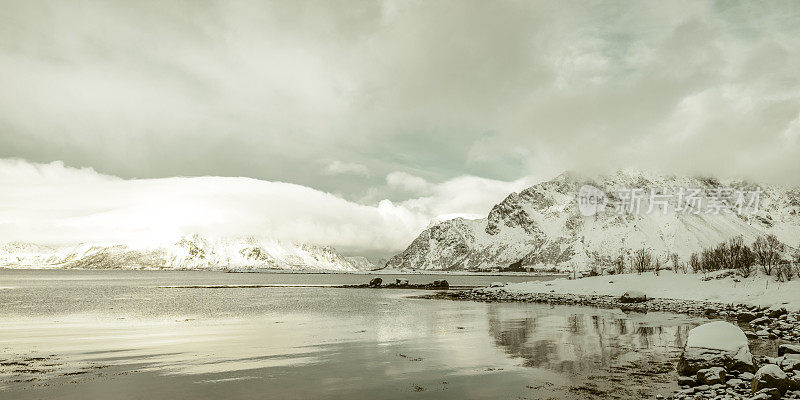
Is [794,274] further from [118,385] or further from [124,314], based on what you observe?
[124,314]

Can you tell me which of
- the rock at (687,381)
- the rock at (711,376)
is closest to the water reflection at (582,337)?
the rock at (687,381)

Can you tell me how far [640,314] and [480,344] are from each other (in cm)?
2998

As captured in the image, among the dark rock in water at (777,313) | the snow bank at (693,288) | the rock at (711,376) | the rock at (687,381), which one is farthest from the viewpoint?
the snow bank at (693,288)

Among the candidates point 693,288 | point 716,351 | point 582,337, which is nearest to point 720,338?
point 716,351

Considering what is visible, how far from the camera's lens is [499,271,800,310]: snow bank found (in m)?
52.0

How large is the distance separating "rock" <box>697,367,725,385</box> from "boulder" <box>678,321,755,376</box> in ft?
2.95

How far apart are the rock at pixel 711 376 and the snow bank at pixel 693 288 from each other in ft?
108

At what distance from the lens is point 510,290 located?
10025 cm

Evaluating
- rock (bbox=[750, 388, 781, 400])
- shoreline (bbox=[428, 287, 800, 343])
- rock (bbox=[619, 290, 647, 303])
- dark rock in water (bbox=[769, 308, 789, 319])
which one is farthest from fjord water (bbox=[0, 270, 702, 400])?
rock (bbox=[619, 290, 647, 303])

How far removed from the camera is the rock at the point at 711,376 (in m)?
19.7

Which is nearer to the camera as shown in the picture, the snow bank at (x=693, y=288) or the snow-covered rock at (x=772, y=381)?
the snow-covered rock at (x=772, y=381)

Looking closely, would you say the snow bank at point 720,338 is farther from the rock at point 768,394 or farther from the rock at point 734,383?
the rock at point 768,394

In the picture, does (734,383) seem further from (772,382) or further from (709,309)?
(709,309)

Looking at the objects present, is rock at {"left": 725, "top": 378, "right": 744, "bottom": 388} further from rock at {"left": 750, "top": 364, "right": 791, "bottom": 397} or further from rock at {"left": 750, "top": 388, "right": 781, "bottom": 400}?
rock at {"left": 750, "top": 388, "right": 781, "bottom": 400}
